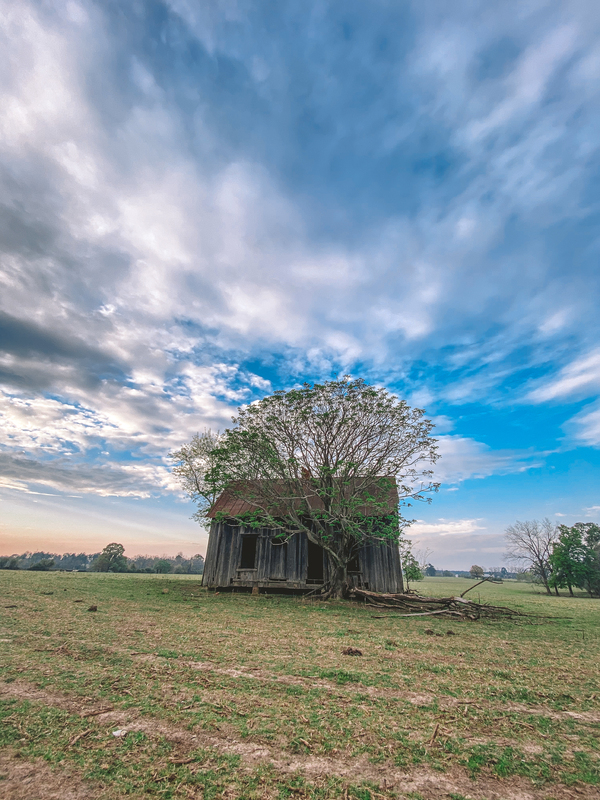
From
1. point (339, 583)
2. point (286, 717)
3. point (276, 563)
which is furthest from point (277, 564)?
point (286, 717)

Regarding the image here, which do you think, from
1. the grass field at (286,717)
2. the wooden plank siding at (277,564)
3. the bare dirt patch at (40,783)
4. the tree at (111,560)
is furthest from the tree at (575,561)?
the tree at (111,560)

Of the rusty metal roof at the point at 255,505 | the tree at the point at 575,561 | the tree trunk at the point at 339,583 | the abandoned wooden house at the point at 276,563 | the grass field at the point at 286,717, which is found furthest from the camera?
the tree at the point at 575,561

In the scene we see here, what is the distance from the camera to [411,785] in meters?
3.03

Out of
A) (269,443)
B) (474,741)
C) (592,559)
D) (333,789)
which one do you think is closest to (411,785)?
(333,789)

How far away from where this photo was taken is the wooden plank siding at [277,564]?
19.6 m

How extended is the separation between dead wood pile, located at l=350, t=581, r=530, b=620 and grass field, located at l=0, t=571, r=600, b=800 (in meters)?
5.86

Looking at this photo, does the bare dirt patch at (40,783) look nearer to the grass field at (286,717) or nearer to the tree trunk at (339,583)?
the grass field at (286,717)

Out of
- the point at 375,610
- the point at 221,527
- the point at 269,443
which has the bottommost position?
the point at 375,610

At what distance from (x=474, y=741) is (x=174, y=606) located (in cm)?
1213

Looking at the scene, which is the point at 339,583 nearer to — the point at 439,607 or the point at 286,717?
the point at 439,607

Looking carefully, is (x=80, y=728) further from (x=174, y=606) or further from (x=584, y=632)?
(x=584, y=632)

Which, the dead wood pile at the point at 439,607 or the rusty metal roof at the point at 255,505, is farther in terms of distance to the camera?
the rusty metal roof at the point at 255,505

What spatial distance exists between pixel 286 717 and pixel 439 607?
43.6 ft

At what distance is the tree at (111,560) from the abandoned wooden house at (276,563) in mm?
54131
